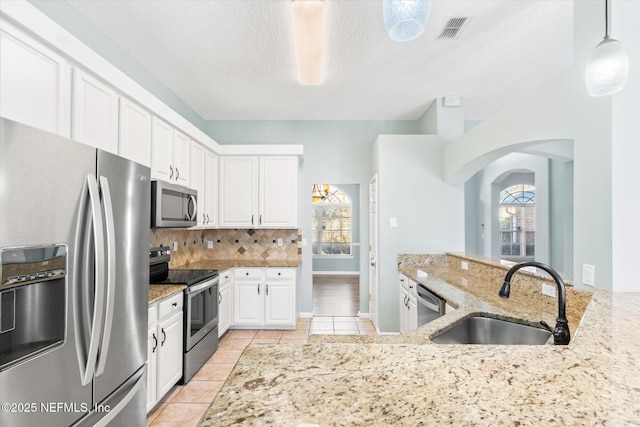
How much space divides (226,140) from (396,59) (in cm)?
287

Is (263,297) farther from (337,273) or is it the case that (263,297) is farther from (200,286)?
(337,273)

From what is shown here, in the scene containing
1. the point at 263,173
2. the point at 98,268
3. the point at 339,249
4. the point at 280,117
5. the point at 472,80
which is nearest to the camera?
the point at 98,268

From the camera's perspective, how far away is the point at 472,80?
345 centimetres

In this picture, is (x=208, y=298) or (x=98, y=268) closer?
(x=98, y=268)

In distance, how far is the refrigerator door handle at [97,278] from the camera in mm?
1384

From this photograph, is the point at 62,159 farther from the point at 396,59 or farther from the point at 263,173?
the point at 263,173

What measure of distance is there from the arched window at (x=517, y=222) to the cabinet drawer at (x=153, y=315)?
7.41m

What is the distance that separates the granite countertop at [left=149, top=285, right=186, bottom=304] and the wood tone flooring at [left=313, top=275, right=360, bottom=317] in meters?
2.75

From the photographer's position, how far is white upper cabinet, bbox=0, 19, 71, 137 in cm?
132

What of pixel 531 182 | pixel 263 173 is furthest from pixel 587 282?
pixel 531 182

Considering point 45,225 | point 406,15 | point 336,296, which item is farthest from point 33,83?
point 336,296

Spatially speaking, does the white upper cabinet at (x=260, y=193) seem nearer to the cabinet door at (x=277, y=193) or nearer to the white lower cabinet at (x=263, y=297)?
the cabinet door at (x=277, y=193)

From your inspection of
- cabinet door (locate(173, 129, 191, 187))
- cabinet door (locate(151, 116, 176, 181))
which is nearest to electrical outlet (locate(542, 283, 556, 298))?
cabinet door (locate(151, 116, 176, 181))

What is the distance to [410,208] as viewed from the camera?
13.0ft
